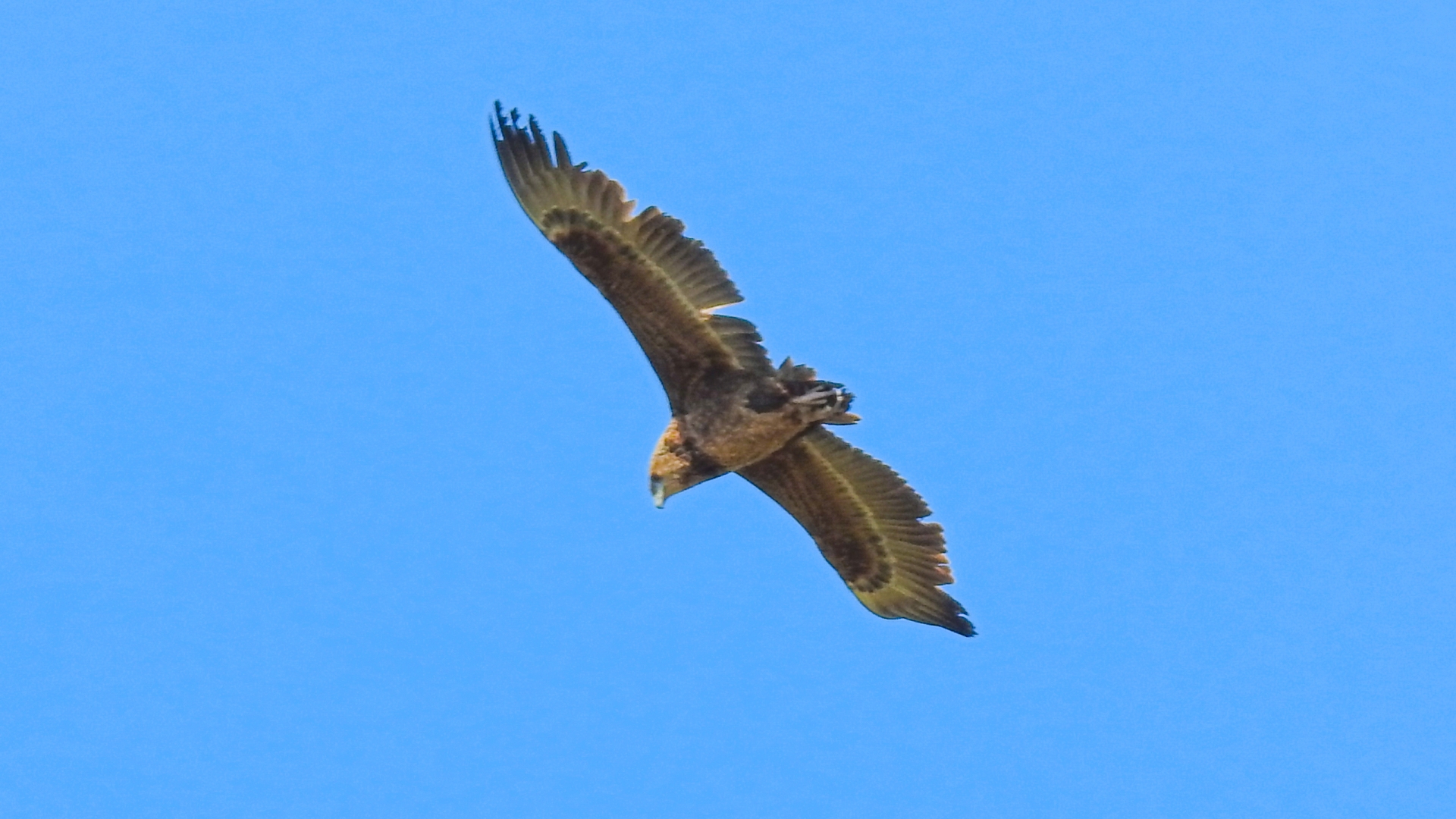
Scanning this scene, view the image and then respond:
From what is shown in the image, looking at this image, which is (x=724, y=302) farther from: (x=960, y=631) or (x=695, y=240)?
(x=960, y=631)

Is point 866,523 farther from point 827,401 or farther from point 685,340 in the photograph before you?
point 685,340

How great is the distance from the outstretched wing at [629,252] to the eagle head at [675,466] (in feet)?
2.07

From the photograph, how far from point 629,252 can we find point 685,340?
705mm

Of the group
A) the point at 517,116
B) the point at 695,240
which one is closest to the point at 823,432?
the point at 695,240

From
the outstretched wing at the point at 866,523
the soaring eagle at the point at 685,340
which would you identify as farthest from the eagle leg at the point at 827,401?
the outstretched wing at the point at 866,523

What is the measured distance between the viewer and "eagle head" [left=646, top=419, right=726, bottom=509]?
44.9 ft

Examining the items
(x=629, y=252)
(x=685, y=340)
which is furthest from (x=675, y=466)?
(x=629, y=252)

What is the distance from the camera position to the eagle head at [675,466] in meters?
13.7

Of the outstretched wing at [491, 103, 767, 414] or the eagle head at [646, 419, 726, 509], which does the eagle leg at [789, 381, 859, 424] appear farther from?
the eagle head at [646, 419, 726, 509]

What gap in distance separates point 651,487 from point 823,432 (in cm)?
123

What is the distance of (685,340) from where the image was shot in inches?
526

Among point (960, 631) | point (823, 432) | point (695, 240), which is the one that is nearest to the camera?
point (695, 240)

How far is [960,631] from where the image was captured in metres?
14.8

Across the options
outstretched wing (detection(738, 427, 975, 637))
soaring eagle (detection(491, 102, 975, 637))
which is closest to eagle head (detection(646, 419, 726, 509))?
soaring eagle (detection(491, 102, 975, 637))
